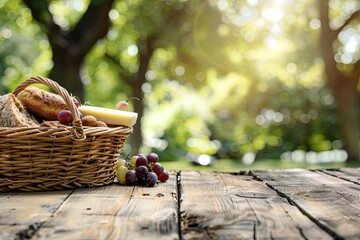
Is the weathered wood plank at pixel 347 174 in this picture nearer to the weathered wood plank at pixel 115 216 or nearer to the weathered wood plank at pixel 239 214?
the weathered wood plank at pixel 239 214

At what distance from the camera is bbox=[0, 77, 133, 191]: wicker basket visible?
274 cm

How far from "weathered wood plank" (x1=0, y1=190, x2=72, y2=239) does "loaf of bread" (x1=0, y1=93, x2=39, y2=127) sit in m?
0.34

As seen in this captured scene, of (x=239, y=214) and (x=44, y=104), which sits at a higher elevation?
(x=44, y=104)

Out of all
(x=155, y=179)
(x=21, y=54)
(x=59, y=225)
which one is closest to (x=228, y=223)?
(x=59, y=225)

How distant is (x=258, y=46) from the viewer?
1287 cm

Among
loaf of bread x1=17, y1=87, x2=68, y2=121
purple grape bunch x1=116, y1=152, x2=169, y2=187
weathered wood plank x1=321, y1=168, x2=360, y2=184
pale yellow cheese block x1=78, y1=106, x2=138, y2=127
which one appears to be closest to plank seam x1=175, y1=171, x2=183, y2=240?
purple grape bunch x1=116, y1=152, x2=169, y2=187

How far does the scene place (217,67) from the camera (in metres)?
13.0

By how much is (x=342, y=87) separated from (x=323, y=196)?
9.66 metres

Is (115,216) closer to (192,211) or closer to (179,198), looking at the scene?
(192,211)

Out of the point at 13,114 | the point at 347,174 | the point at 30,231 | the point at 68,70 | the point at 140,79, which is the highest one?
the point at 140,79

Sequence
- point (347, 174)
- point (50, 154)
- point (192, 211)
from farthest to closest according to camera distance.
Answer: point (347, 174) < point (50, 154) < point (192, 211)

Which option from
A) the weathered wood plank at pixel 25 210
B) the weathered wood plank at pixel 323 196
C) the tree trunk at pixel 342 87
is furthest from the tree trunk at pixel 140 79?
Answer: the weathered wood plank at pixel 25 210

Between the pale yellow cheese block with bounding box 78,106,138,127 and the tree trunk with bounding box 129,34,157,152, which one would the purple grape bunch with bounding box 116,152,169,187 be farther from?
the tree trunk with bounding box 129,34,157,152

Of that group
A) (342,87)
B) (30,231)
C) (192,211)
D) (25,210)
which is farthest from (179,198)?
(342,87)
